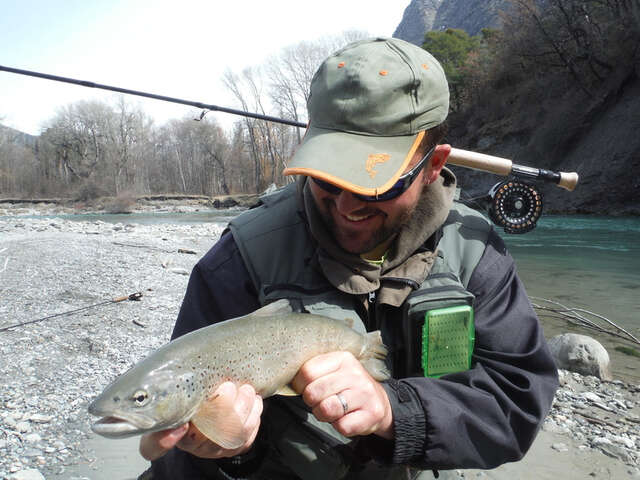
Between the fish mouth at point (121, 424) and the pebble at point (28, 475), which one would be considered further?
the pebble at point (28, 475)

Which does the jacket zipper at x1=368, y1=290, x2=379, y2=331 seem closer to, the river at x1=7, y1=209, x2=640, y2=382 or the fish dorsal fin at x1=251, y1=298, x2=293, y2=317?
the fish dorsal fin at x1=251, y1=298, x2=293, y2=317

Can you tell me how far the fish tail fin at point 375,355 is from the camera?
1.74 m

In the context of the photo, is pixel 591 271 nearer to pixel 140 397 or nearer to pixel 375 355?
pixel 375 355

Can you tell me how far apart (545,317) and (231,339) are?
6377 millimetres

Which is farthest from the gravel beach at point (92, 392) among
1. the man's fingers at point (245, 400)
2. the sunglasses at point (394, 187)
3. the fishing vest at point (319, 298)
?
the sunglasses at point (394, 187)

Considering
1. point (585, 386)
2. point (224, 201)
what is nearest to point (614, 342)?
point (585, 386)

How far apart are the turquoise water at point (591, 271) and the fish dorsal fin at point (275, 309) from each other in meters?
4.80

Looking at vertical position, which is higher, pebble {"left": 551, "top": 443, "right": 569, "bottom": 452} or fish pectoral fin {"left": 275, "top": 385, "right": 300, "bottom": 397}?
fish pectoral fin {"left": 275, "top": 385, "right": 300, "bottom": 397}

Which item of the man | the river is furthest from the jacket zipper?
the river

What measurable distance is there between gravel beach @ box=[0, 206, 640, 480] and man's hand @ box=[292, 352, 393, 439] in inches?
82.0

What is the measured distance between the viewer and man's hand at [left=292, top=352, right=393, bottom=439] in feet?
4.64

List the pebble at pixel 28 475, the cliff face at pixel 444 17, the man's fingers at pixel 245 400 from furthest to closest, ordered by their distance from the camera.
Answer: the cliff face at pixel 444 17, the pebble at pixel 28 475, the man's fingers at pixel 245 400

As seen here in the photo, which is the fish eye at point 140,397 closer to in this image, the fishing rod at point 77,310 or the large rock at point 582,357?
the fishing rod at point 77,310

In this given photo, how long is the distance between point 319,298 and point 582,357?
4.34 meters
